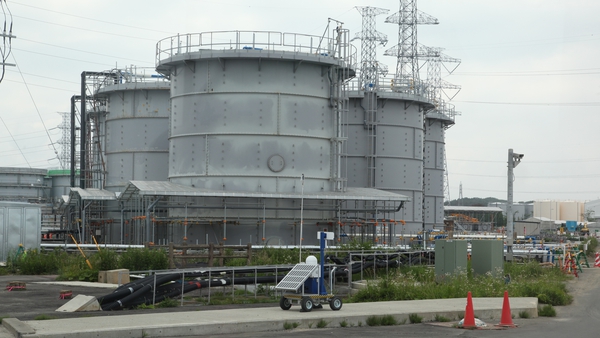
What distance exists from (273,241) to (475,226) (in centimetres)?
6989

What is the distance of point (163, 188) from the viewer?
3806 centimetres

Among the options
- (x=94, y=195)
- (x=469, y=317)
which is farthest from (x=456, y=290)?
(x=94, y=195)

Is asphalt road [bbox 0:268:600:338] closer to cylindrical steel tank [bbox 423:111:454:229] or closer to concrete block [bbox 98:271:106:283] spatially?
concrete block [bbox 98:271:106:283]

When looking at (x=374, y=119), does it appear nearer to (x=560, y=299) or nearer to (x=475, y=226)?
(x=560, y=299)

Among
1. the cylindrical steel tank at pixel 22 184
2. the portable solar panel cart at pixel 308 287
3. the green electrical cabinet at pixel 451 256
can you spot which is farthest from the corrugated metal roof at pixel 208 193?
the cylindrical steel tank at pixel 22 184

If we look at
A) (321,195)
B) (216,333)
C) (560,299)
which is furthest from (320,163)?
(216,333)

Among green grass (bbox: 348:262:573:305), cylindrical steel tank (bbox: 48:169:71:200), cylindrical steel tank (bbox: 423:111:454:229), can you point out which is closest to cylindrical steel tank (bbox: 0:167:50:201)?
cylindrical steel tank (bbox: 48:169:71:200)

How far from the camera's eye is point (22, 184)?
94.2 m

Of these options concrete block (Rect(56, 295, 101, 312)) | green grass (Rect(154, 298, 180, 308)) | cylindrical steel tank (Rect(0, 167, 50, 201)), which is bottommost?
green grass (Rect(154, 298, 180, 308))

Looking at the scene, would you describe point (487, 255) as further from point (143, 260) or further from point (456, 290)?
point (143, 260)

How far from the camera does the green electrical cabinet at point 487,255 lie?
25109 millimetres

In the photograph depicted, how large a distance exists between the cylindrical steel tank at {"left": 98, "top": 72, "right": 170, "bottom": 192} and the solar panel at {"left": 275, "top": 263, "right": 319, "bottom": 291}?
34.6m

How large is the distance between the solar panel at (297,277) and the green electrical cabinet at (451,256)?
329 inches

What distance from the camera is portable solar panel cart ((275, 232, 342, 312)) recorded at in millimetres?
16188
